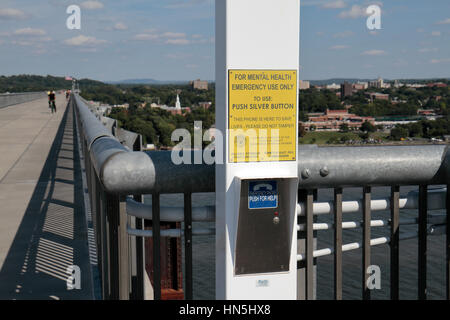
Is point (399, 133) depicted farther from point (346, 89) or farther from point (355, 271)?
point (355, 271)

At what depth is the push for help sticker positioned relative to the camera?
7.05 feet

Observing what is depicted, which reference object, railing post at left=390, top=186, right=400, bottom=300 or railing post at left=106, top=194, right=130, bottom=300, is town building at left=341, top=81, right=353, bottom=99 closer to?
railing post at left=390, top=186, right=400, bottom=300

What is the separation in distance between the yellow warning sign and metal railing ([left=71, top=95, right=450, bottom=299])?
0.22 m

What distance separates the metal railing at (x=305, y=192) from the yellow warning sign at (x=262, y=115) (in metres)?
0.22

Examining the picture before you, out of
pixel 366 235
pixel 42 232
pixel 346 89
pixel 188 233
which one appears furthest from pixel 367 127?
pixel 188 233

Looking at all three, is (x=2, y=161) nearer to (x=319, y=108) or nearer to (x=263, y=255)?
(x=263, y=255)

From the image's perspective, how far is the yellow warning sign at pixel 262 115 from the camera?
6.82 ft

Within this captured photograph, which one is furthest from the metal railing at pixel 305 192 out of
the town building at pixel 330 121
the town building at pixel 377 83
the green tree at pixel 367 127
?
the town building at pixel 377 83

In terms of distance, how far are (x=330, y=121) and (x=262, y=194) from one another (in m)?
104

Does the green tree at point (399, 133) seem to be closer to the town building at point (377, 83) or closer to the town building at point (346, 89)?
the town building at point (346, 89)

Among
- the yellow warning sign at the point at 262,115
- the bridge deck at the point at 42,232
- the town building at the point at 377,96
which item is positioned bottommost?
the town building at the point at 377,96

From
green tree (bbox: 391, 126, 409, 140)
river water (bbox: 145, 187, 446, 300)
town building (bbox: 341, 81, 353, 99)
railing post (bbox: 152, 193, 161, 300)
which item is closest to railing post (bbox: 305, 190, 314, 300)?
railing post (bbox: 152, 193, 161, 300)

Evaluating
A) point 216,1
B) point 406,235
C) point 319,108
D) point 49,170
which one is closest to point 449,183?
point 406,235

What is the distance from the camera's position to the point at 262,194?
2.17 m
